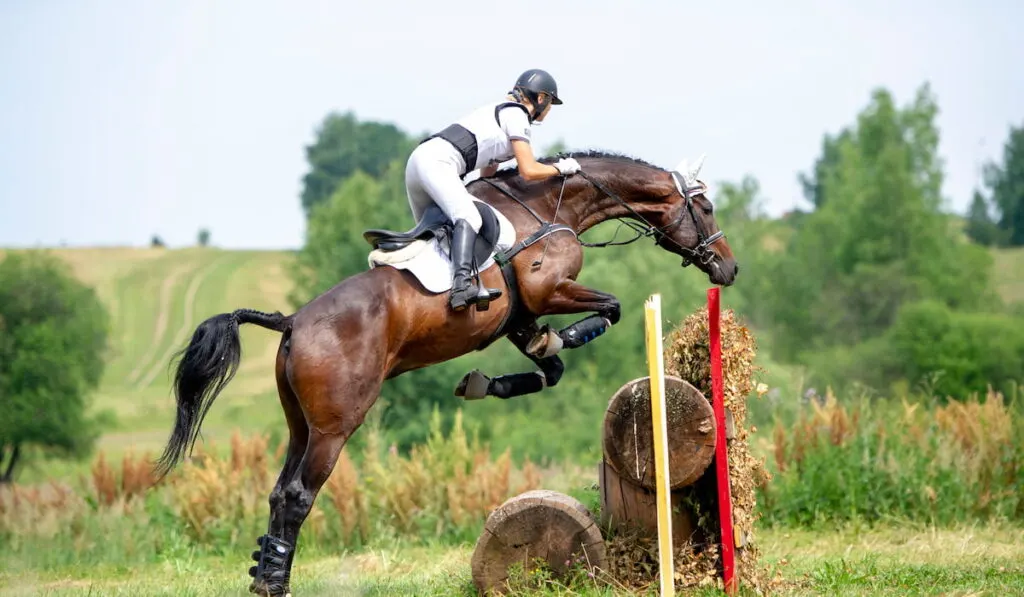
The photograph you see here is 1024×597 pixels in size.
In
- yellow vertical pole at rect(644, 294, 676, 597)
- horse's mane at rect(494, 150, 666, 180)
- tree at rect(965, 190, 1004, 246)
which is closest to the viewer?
yellow vertical pole at rect(644, 294, 676, 597)

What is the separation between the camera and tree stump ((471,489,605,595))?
659cm

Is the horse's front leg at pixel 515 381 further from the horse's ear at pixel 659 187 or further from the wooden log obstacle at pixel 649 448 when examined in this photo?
the horse's ear at pixel 659 187

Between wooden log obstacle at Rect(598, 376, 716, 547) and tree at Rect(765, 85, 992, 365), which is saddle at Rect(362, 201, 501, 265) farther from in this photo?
tree at Rect(765, 85, 992, 365)

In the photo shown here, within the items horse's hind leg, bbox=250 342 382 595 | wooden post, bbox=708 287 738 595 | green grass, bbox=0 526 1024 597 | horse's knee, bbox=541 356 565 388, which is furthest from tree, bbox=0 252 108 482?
wooden post, bbox=708 287 738 595

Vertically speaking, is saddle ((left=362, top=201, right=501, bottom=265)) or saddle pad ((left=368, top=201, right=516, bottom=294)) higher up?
saddle ((left=362, top=201, right=501, bottom=265))

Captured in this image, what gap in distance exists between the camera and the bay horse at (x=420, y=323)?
6.46 m

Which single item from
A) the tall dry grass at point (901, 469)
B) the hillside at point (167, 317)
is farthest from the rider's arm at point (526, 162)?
the hillside at point (167, 317)

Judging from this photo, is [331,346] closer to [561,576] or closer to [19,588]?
[561,576]

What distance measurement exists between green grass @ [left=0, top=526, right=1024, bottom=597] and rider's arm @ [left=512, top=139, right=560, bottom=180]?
8.49 feet

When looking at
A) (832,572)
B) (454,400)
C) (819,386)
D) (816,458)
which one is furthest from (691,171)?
(819,386)

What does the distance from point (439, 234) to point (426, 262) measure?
9.0 inches

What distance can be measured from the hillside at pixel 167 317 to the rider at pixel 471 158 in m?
44.4

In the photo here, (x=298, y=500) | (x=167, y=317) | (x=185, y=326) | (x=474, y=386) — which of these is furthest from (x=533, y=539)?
(x=167, y=317)

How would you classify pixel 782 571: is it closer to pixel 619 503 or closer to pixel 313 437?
pixel 619 503
